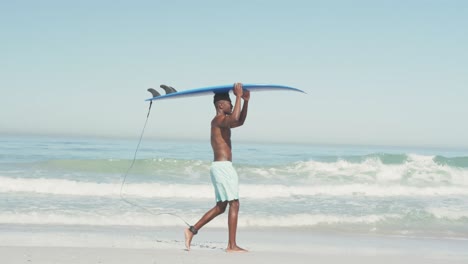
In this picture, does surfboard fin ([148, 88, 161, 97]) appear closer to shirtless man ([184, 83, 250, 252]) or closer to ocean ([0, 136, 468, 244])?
shirtless man ([184, 83, 250, 252])

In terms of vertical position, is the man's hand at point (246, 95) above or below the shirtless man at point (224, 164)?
above

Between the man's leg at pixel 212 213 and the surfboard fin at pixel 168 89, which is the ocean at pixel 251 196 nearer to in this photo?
the man's leg at pixel 212 213

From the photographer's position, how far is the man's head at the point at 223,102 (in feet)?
18.6

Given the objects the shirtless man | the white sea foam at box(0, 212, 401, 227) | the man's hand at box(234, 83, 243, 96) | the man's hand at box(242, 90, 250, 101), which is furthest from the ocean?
the man's hand at box(234, 83, 243, 96)

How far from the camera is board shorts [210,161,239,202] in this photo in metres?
5.51

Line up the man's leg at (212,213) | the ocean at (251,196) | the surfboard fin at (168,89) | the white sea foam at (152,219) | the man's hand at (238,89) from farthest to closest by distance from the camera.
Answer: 1. the ocean at (251,196)
2. the white sea foam at (152,219)
3. the surfboard fin at (168,89)
4. the man's leg at (212,213)
5. the man's hand at (238,89)

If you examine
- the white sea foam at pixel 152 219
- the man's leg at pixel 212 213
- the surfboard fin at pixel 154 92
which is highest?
the surfboard fin at pixel 154 92

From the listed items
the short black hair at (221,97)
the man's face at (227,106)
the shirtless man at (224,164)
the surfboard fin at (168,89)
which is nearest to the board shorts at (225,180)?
the shirtless man at (224,164)

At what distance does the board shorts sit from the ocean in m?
2.65

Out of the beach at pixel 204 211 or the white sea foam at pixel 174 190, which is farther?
the white sea foam at pixel 174 190

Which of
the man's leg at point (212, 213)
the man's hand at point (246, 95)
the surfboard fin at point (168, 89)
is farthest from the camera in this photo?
the surfboard fin at point (168, 89)

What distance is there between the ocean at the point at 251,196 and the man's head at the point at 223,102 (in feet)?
9.41

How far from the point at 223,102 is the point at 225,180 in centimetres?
78

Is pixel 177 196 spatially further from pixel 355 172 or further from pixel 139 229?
pixel 355 172
